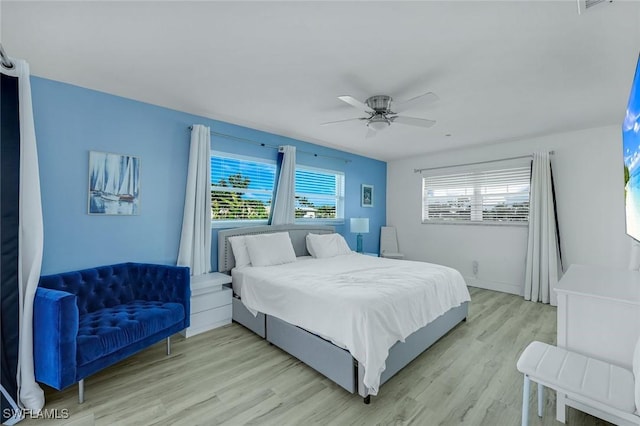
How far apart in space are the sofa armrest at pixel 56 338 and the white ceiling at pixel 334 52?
5.85 ft

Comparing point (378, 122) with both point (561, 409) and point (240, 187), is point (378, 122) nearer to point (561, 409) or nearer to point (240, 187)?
point (240, 187)

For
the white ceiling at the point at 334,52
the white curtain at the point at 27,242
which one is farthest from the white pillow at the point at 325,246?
the white curtain at the point at 27,242

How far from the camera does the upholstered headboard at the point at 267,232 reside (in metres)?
3.54

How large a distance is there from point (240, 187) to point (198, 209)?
76cm

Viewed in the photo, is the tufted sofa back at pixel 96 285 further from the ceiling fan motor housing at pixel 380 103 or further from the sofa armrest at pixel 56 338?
the ceiling fan motor housing at pixel 380 103

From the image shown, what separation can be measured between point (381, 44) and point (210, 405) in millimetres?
2768

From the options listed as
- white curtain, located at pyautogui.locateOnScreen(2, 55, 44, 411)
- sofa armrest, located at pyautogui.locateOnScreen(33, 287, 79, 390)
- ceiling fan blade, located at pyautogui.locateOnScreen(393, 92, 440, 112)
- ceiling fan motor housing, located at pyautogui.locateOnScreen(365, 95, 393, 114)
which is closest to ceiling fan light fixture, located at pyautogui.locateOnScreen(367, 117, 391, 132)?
ceiling fan motor housing, located at pyautogui.locateOnScreen(365, 95, 393, 114)

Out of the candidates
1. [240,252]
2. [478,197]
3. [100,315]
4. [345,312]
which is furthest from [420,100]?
[478,197]

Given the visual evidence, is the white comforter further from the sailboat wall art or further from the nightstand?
the sailboat wall art

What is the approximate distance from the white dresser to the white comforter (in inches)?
38.5

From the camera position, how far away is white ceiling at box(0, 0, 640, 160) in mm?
1630

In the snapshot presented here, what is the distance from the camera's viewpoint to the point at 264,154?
4.07m

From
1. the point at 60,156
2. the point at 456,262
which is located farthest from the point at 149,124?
the point at 456,262

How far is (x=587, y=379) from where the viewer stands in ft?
4.50
